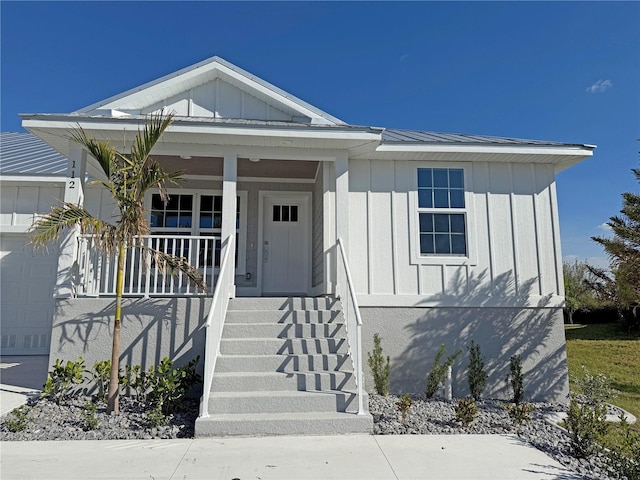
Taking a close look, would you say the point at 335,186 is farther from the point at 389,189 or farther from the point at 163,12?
the point at 163,12

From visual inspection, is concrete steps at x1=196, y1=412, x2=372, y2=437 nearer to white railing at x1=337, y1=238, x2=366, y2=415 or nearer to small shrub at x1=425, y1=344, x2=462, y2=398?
white railing at x1=337, y1=238, x2=366, y2=415

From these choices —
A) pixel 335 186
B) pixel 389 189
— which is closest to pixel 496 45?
pixel 389 189

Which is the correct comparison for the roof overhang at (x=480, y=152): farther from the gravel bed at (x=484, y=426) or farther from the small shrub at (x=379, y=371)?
the gravel bed at (x=484, y=426)

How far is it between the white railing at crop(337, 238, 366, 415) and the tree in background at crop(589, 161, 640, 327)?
4.19m

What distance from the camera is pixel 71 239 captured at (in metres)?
5.60

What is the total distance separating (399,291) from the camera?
21.0 feet

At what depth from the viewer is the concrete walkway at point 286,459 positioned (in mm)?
3111

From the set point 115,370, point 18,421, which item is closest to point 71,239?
point 115,370

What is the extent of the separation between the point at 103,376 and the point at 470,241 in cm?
585

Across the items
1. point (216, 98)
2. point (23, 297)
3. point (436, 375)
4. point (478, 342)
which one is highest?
point (216, 98)

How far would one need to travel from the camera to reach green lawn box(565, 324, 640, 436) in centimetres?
704

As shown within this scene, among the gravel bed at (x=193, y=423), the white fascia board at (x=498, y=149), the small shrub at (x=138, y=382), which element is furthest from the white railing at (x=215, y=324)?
the white fascia board at (x=498, y=149)

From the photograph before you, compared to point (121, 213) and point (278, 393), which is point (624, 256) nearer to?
point (278, 393)

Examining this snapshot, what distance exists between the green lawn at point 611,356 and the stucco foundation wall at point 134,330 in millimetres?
6075
